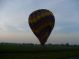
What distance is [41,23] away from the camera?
44812mm

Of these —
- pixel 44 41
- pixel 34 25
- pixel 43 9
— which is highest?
pixel 43 9

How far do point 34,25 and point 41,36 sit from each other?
2346 millimetres

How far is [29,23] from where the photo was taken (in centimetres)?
4475

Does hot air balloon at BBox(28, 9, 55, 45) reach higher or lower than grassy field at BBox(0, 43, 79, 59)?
higher

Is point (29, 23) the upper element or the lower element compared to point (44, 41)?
upper

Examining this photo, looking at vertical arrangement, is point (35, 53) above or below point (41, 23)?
below

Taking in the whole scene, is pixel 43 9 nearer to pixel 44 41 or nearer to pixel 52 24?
pixel 52 24

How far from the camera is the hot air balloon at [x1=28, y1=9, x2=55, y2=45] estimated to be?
4397cm

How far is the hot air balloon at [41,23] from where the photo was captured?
4397 centimetres

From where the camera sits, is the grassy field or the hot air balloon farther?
the hot air balloon

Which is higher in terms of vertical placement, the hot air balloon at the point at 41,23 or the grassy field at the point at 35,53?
the hot air balloon at the point at 41,23

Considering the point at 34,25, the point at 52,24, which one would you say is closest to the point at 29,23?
the point at 34,25

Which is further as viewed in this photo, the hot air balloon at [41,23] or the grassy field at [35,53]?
the hot air balloon at [41,23]

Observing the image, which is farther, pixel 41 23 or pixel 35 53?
pixel 35 53
